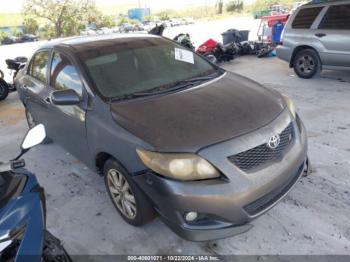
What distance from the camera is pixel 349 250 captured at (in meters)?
2.46

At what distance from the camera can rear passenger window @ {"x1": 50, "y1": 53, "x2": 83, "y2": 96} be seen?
3.16 meters

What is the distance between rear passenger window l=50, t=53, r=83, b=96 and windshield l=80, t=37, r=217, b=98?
0.52 ft

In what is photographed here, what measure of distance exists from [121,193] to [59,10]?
23.0 metres

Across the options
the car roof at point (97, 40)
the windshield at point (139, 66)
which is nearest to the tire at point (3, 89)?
the car roof at point (97, 40)

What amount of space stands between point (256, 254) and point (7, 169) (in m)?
1.84

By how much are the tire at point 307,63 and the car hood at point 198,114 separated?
15.5 feet

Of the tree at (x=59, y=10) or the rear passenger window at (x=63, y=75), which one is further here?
the tree at (x=59, y=10)

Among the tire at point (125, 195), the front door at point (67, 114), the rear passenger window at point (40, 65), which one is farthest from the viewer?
the rear passenger window at point (40, 65)

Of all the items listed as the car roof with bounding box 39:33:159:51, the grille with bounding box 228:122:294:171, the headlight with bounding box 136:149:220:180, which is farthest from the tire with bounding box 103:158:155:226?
the car roof with bounding box 39:33:159:51

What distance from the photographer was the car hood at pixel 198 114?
2.36 metres

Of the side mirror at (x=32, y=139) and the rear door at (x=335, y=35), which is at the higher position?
the side mirror at (x=32, y=139)

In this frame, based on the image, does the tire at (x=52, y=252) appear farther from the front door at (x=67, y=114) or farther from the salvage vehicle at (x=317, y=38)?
the salvage vehicle at (x=317, y=38)

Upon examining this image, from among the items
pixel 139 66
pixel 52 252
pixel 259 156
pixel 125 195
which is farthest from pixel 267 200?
pixel 139 66

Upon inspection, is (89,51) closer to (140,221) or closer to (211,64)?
(211,64)
